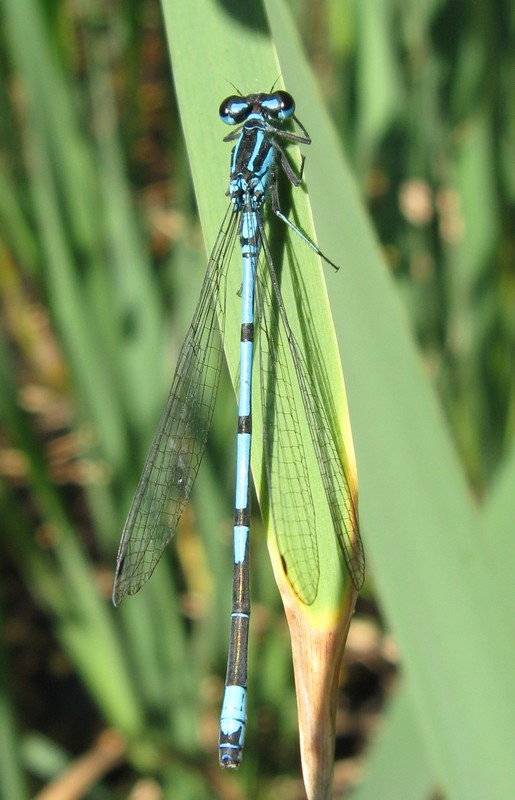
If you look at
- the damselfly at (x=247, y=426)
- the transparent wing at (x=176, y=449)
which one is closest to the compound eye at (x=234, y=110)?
the damselfly at (x=247, y=426)

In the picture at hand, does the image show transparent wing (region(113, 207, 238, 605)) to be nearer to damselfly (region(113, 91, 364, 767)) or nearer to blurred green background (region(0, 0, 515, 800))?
damselfly (region(113, 91, 364, 767))

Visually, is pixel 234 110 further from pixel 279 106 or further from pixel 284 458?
pixel 284 458

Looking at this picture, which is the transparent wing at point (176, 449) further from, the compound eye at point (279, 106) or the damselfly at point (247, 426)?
the compound eye at point (279, 106)

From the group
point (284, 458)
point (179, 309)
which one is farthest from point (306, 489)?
point (179, 309)

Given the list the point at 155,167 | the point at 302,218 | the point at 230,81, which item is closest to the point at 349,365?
the point at 302,218

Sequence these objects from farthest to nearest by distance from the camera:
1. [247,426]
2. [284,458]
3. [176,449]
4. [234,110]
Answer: [176,449]
[234,110]
[247,426]
[284,458]

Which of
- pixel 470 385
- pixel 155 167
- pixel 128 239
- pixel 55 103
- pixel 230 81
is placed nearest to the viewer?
pixel 230 81

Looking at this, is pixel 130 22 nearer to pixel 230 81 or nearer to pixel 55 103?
pixel 55 103
